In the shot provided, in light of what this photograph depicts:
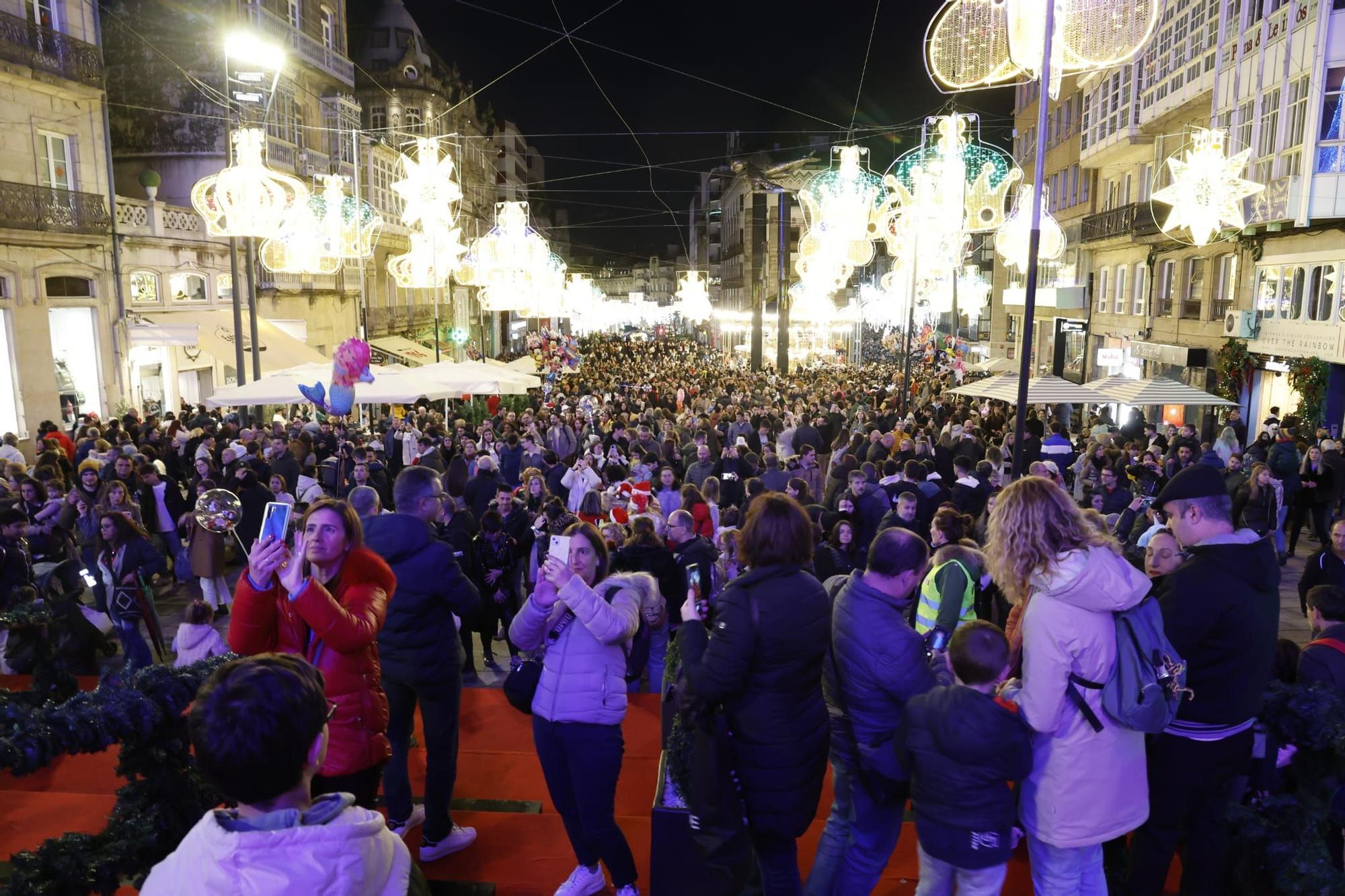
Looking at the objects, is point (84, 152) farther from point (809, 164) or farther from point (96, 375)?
point (809, 164)

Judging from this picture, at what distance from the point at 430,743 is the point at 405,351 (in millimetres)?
27985

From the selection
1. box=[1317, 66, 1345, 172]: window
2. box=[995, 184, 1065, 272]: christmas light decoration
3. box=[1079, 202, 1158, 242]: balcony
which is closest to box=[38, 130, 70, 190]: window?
box=[995, 184, 1065, 272]: christmas light decoration

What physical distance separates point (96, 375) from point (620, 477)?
50.0 ft

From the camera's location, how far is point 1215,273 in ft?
71.0

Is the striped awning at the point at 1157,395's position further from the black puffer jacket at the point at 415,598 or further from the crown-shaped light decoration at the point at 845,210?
the black puffer jacket at the point at 415,598

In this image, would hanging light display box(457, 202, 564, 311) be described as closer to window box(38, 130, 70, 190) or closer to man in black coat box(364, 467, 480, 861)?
window box(38, 130, 70, 190)

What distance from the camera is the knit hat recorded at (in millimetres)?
3188

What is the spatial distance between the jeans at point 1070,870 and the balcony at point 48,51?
21.6m

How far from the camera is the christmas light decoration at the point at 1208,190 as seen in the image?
15.4m

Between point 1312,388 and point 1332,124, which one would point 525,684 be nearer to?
point 1312,388

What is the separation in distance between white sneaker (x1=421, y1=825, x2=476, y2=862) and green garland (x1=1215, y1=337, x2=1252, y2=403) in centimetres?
2057

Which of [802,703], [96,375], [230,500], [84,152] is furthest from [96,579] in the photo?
[84,152]

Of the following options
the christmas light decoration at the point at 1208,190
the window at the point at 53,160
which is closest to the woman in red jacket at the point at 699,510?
the christmas light decoration at the point at 1208,190

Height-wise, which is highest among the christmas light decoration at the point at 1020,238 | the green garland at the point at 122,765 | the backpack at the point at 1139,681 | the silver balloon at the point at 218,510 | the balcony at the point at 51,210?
the balcony at the point at 51,210
